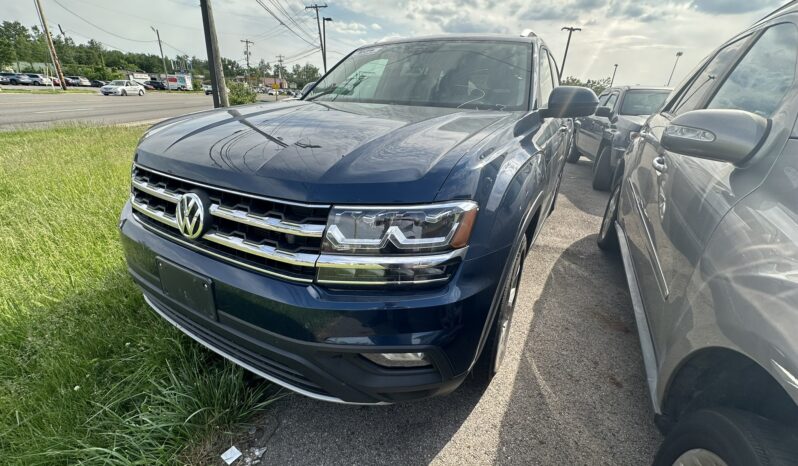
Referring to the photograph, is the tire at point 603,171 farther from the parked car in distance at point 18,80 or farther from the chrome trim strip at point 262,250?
the parked car in distance at point 18,80

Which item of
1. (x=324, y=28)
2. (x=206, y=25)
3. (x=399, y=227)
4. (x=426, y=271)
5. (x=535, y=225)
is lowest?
(x=535, y=225)

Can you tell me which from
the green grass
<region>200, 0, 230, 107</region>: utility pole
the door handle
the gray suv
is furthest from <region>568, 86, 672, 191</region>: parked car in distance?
<region>200, 0, 230, 107</region>: utility pole

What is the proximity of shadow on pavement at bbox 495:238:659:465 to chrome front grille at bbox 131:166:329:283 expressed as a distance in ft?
4.00

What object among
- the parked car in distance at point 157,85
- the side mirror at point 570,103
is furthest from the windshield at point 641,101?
the parked car in distance at point 157,85

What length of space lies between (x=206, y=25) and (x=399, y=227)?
8734mm

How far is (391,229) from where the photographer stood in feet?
4.00

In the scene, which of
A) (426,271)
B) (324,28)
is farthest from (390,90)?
(324,28)

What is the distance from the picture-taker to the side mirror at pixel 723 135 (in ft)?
3.84

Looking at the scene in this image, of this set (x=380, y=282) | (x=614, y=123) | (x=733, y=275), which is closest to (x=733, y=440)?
(x=733, y=275)

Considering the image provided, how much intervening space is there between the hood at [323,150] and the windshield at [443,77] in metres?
0.36

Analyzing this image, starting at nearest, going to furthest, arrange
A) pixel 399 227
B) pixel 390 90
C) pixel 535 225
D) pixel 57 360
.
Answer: pixel 399 227 → pixel 57 360 → pixel 535 225 → pixel 390 90

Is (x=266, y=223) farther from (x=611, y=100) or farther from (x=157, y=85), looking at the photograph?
(x=157, y=85)

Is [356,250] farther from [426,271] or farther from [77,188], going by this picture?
[77,188]

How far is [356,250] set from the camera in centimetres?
124
